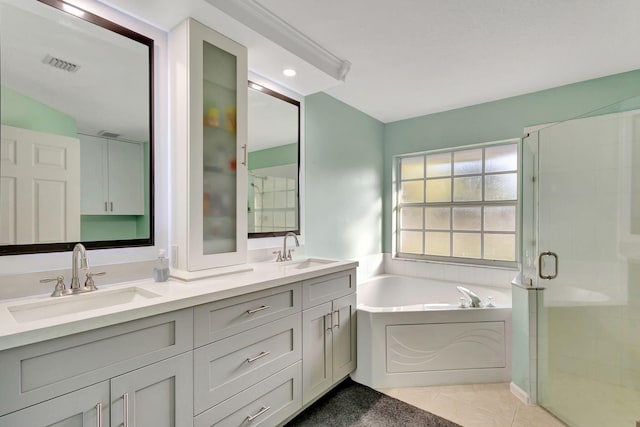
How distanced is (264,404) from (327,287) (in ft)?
2.47

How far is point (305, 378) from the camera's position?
1857mm

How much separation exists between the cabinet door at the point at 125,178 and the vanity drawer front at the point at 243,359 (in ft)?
2.77

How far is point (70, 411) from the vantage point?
39.5 inches

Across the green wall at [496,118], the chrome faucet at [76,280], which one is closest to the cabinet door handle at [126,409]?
the chrome faucet at [76,280]

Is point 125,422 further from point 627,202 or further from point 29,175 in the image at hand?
point 627,202

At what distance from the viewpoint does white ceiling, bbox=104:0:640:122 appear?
1693 mm

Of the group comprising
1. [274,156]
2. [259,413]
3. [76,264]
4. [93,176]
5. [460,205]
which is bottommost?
[259,413]

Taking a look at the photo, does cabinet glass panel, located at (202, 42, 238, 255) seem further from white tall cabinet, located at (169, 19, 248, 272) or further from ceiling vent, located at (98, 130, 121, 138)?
ceiling vent, located at (98, 130, 121, 138)

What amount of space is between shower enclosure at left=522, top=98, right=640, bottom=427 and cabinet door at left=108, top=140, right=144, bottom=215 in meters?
2.59

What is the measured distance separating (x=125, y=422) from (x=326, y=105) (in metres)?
2.70

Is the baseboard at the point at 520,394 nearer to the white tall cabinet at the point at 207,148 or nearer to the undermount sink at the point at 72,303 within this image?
the white tall cabinet at the point at 207,148

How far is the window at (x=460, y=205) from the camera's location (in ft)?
10.5

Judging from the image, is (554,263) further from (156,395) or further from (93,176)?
(93,176)

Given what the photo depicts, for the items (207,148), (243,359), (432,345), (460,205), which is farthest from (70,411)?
(460,205)
